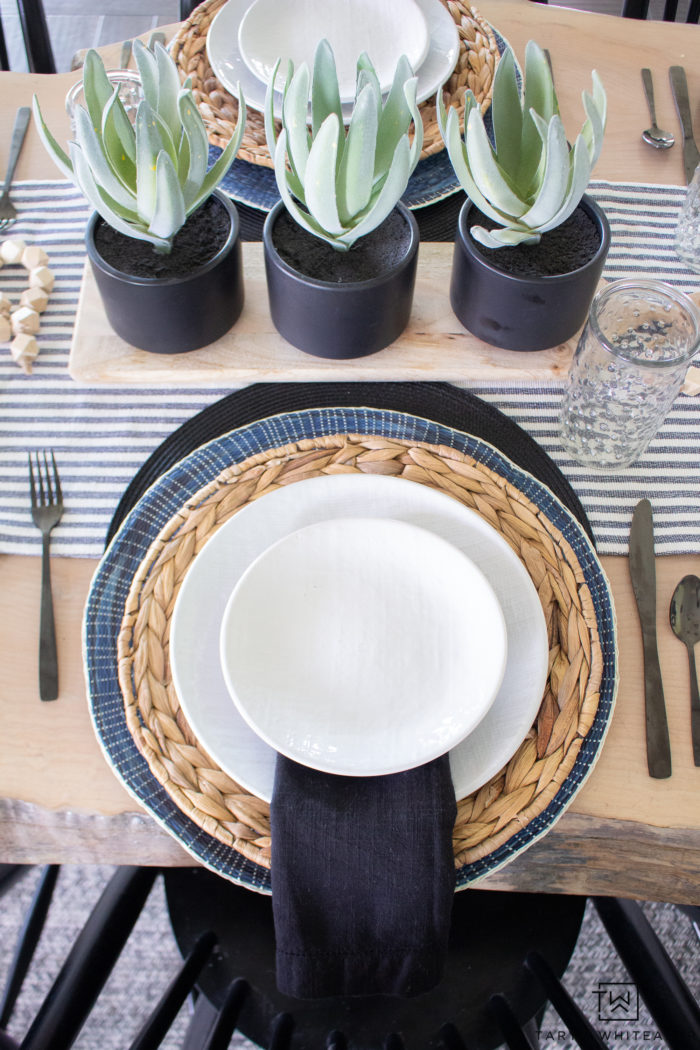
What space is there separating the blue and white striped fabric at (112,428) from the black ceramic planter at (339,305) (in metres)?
0.14

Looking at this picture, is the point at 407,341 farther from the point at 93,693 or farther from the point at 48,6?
the point at 48,6

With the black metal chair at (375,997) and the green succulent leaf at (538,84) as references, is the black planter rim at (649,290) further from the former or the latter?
the black metal chair at (375,997)

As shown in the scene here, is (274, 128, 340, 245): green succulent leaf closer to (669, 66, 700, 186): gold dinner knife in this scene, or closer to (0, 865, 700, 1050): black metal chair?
(669, 66, 700, 186): gold dinner knife

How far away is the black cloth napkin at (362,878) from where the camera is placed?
45 cm

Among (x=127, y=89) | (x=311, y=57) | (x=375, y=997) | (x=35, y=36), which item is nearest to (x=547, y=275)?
(x=311, y=57)

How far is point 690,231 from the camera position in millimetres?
733

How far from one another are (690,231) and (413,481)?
396mm

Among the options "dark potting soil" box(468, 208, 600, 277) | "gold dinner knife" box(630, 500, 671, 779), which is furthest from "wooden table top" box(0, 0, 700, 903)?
"dark potting soil" box(468, 208, 600, 277)

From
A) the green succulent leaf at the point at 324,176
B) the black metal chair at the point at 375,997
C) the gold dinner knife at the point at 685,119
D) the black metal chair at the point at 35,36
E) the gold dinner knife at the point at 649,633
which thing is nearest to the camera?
the green succulent leaf at the point at 324,176

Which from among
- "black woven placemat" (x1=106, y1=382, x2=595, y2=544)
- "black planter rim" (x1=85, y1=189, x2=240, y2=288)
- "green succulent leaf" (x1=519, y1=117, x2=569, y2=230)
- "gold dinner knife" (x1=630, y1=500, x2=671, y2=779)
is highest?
"green succulent leaf" (x1=519, y1=117, x2=569, y2=230)

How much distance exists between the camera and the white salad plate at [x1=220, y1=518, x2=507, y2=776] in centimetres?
47

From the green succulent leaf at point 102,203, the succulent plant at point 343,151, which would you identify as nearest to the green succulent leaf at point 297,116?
the succulent plant at point 343,151

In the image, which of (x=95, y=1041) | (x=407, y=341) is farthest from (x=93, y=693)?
(x=95, y=1041)

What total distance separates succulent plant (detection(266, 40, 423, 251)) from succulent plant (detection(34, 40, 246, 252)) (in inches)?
2.1
